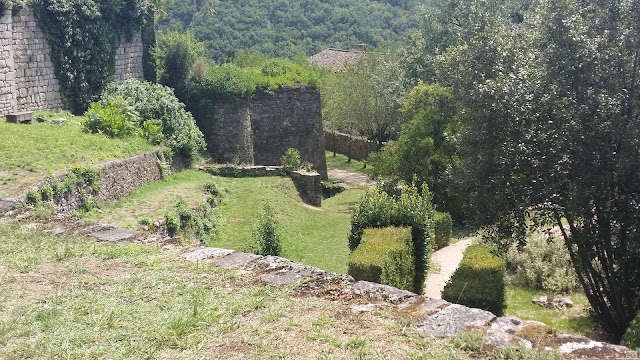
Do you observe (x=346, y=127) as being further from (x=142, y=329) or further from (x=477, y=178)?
(x=142, y=329)

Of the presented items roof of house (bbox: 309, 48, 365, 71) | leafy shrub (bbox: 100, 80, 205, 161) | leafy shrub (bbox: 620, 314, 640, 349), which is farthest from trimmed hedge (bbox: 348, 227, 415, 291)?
roof of house (bbox: 309, 48, 365, 71)

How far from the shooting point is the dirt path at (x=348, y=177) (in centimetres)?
2749

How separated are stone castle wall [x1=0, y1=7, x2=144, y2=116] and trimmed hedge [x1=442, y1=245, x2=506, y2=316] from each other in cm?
1226

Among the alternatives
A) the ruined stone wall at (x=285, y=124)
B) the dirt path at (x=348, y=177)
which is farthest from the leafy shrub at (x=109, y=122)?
the dirt path at (x=348, y=177)

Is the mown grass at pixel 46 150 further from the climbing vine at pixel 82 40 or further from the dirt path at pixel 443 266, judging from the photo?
the dirt path at pixel 443 266

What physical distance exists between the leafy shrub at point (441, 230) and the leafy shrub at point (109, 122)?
8346 millimetres

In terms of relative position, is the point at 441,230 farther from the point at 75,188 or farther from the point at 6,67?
the point at 6,67

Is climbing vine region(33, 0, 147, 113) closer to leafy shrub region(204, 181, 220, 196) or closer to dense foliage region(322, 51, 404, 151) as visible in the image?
leafy shrub region(204, 181, 220, 196)

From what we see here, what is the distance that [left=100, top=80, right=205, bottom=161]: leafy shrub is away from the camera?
56.5 ft

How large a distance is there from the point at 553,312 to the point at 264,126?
14669mm

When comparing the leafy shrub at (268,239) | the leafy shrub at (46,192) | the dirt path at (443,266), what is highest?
the leafy shrub at (46,192)

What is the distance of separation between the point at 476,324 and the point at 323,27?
163 ft

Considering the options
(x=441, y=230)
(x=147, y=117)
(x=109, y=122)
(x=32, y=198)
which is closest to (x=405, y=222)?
(x=441, y=230)

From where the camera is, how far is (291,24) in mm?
49625
